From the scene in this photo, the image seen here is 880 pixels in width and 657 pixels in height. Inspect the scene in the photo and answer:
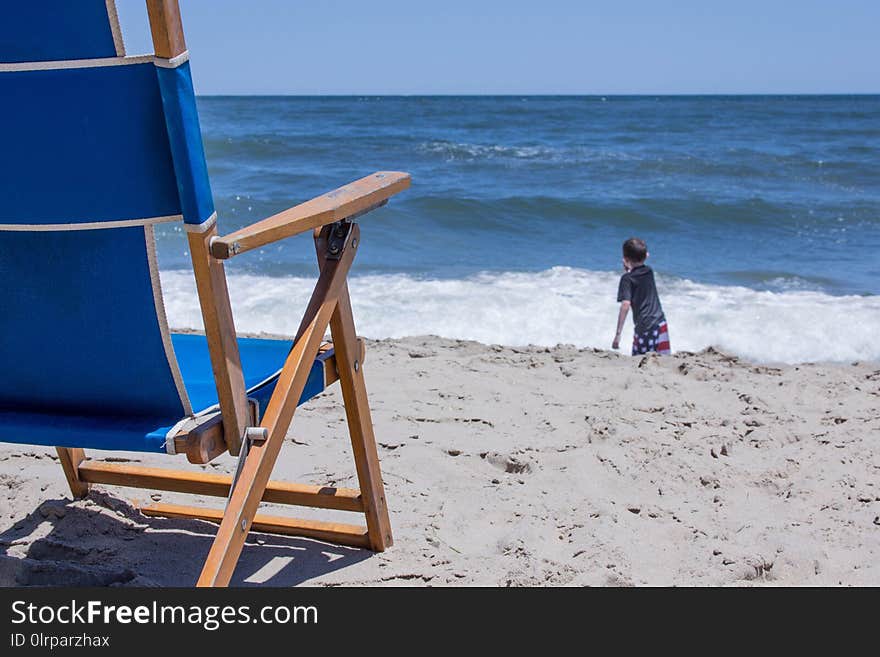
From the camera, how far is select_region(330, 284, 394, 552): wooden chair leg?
6.89 ft

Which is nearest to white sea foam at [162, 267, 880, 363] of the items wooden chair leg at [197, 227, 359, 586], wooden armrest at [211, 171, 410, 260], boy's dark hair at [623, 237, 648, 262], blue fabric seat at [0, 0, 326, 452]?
boy's dark hair at [623, 237, 648, 262]

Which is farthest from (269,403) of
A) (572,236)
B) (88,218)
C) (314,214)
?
(572,236)

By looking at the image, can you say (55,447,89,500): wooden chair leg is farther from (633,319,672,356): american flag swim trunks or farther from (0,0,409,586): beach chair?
(633,319,672,356): american flag swim trunks

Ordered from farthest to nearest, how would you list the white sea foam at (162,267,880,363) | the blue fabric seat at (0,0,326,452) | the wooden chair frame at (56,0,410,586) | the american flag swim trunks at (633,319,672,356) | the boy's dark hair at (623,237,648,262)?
1. the white sea foam at (162,267,880,363)
2. the boy's dark hair at (623,237,648,262)
3. the american flag swim trunks at (633,319,672,356)
4. the wooden chair frame at (56,0,410,586)
5. the blue fabric seat at (0,0,326,452)

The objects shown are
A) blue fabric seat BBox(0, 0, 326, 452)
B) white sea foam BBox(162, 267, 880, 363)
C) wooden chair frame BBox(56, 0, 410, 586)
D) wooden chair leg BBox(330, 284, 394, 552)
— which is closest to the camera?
blue fabric seat BBox(0, 0, 326, 452)

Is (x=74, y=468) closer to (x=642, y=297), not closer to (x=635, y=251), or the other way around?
(x=642, y=297)

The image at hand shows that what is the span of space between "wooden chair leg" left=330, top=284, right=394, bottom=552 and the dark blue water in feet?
20.0

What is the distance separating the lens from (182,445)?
1.68 metres

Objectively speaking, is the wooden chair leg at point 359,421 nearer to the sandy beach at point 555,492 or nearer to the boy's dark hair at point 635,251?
the sandy beach at point 555,492

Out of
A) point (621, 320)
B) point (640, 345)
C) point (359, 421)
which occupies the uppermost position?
point (359, 421)

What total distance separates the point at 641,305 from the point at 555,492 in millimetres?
2717

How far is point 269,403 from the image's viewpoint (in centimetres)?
183

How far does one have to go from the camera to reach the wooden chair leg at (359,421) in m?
2.10
